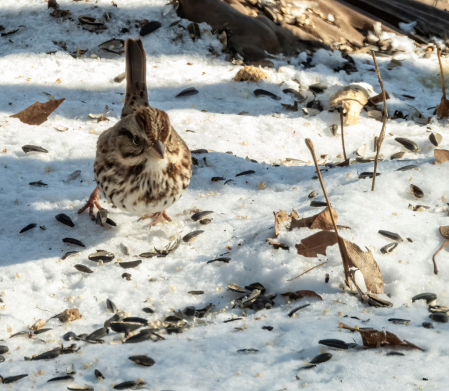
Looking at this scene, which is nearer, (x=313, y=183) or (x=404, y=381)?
(x=404, y=381)

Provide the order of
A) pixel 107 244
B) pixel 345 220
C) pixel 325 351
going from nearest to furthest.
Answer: pixel 325 351, pixel 345 220, pixel 107 244

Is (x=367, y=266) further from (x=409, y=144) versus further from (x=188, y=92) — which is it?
(x=188, y=92)

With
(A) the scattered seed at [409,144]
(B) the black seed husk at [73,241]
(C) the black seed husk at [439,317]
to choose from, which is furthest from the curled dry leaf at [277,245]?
(A) the scattered seed at [409,144]

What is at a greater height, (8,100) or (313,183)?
(313,183)

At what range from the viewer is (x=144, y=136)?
3502 mm

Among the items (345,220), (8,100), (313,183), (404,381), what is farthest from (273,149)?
(404,381)

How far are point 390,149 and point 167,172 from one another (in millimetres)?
2759

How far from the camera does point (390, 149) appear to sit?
544cm

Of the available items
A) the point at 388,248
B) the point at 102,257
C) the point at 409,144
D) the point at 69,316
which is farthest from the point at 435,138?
the point at 69,316

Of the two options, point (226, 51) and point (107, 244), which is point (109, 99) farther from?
point (107, 244)

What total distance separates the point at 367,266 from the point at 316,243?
368mm

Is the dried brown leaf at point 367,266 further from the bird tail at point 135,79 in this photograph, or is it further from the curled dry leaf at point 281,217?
the bird tail at point 135,79

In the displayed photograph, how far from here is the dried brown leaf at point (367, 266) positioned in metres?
3.37

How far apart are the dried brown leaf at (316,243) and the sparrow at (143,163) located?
3.35ft
